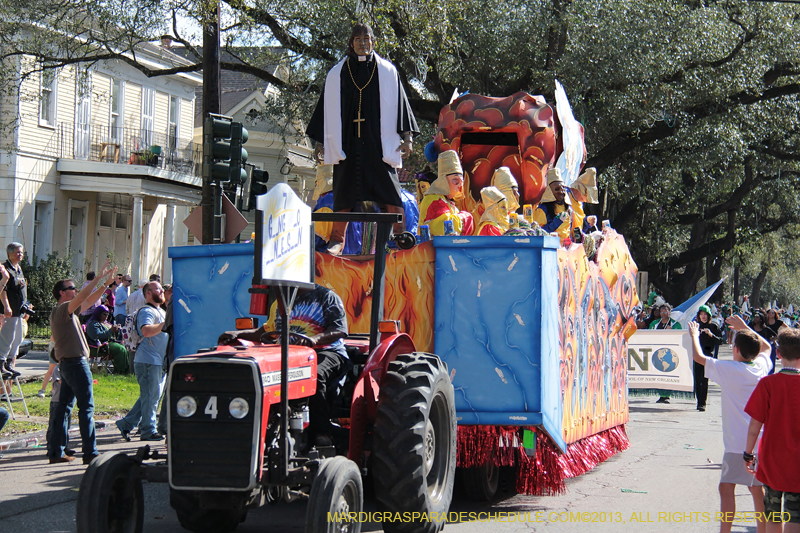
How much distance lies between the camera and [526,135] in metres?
10.0

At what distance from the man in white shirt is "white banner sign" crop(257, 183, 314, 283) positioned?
3075 millimetres

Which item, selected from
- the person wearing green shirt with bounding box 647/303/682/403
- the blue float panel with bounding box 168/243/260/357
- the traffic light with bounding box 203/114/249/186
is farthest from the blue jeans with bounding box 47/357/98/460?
the person wearing green shirt with bounding box 647/303/682/403

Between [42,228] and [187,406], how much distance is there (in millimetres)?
23588

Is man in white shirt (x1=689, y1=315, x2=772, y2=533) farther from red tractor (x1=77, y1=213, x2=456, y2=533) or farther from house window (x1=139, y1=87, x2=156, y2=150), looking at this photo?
house window (x1=139, y1=87, x2=156, y2=150)

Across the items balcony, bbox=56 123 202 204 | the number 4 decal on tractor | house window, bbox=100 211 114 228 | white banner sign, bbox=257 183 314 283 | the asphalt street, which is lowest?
the asphalt street

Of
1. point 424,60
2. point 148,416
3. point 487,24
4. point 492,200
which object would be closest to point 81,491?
point 492,200

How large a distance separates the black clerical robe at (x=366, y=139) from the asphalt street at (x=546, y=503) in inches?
100

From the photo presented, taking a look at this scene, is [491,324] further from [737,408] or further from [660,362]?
[660,362]

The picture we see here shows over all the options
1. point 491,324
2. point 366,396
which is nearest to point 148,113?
point 491,324

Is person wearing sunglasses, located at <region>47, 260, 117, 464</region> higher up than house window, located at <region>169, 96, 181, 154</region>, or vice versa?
house window, located at <region>169, 96, 181, 154</region>

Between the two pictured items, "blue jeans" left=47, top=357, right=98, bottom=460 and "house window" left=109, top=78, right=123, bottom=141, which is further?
"house window" left=109, top=78, right=123, bottom=141

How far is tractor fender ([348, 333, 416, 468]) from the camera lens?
552 cm

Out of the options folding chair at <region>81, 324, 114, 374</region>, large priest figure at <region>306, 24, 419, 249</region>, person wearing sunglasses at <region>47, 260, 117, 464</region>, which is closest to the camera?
large priest figure at <region>306, 24, 419, 249</region>

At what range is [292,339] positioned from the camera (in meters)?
5.71
